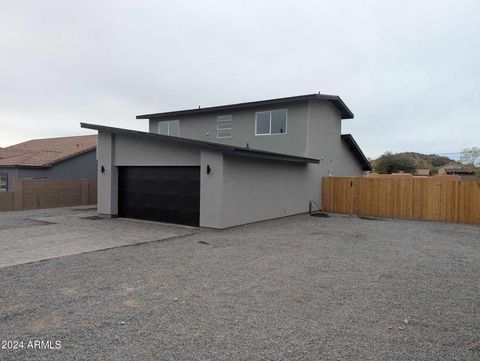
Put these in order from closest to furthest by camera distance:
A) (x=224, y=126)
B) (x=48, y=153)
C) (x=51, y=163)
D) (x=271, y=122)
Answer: (x=271, y=122), (x=224, y=126), (x=51, y=163), (x=48, y=153)

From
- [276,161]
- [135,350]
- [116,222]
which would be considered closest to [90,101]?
[116,222]

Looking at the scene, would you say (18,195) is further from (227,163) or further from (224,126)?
(227,163)

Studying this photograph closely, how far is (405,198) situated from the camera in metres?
15.5

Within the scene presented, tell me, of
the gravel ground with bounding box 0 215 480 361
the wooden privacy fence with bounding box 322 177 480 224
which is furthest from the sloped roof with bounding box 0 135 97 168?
the wooden privacy fence with bounding box 322 177 480 224

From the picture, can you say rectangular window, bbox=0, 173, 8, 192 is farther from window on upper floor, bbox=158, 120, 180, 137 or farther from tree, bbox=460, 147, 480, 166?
tree, bbox=460, 147, 480, 166

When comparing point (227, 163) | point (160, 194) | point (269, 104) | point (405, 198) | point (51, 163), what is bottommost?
point (405, 198)

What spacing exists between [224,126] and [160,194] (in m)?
7.19


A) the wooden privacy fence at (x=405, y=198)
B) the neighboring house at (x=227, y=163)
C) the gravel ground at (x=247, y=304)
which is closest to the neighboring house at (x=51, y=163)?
the neighboring house at (x=227, y=163)

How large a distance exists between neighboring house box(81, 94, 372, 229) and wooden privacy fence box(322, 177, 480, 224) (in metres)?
1.27

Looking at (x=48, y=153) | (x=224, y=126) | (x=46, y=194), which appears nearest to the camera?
(x=46, y=194)

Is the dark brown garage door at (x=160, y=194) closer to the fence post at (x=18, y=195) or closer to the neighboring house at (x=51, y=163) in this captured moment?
the fence post at (x=18, y=195)

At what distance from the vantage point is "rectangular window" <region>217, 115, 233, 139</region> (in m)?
18.2

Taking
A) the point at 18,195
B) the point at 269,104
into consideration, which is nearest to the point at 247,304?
the point at 269,104

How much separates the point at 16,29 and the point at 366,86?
16933mm
